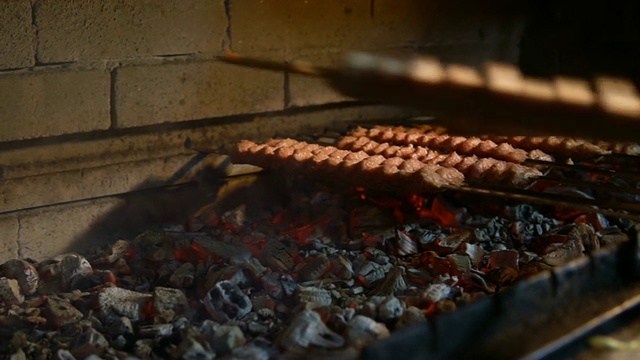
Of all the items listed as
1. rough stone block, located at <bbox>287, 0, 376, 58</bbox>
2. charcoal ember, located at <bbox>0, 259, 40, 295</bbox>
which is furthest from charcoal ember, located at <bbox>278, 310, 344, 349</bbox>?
rough stone block, located at <bbox>287, 0, 376, 58</bbox>

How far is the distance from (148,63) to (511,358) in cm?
384

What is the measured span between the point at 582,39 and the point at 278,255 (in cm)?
561

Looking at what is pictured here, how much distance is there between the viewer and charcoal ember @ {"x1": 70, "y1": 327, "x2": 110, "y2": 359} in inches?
155

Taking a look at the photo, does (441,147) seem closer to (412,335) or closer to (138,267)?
(138,267)

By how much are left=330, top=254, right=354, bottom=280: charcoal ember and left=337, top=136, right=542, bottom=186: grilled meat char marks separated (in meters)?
0.86

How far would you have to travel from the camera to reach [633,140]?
3.19 metres

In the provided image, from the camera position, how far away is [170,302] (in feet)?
14.5

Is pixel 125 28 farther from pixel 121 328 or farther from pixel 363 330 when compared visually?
pixel 363 330

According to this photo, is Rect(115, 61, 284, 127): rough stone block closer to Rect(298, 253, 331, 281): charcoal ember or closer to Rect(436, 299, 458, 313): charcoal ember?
Rect(298, 253, 331, 281): charcoal ember

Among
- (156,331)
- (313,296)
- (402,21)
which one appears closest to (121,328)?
(156,331)

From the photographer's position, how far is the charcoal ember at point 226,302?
432cm

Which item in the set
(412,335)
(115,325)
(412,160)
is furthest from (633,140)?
(115,325)

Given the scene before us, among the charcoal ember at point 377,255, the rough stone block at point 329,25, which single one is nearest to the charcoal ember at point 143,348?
the charcoal ember at point 377,255

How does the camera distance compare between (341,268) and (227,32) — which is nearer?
(341,268)
